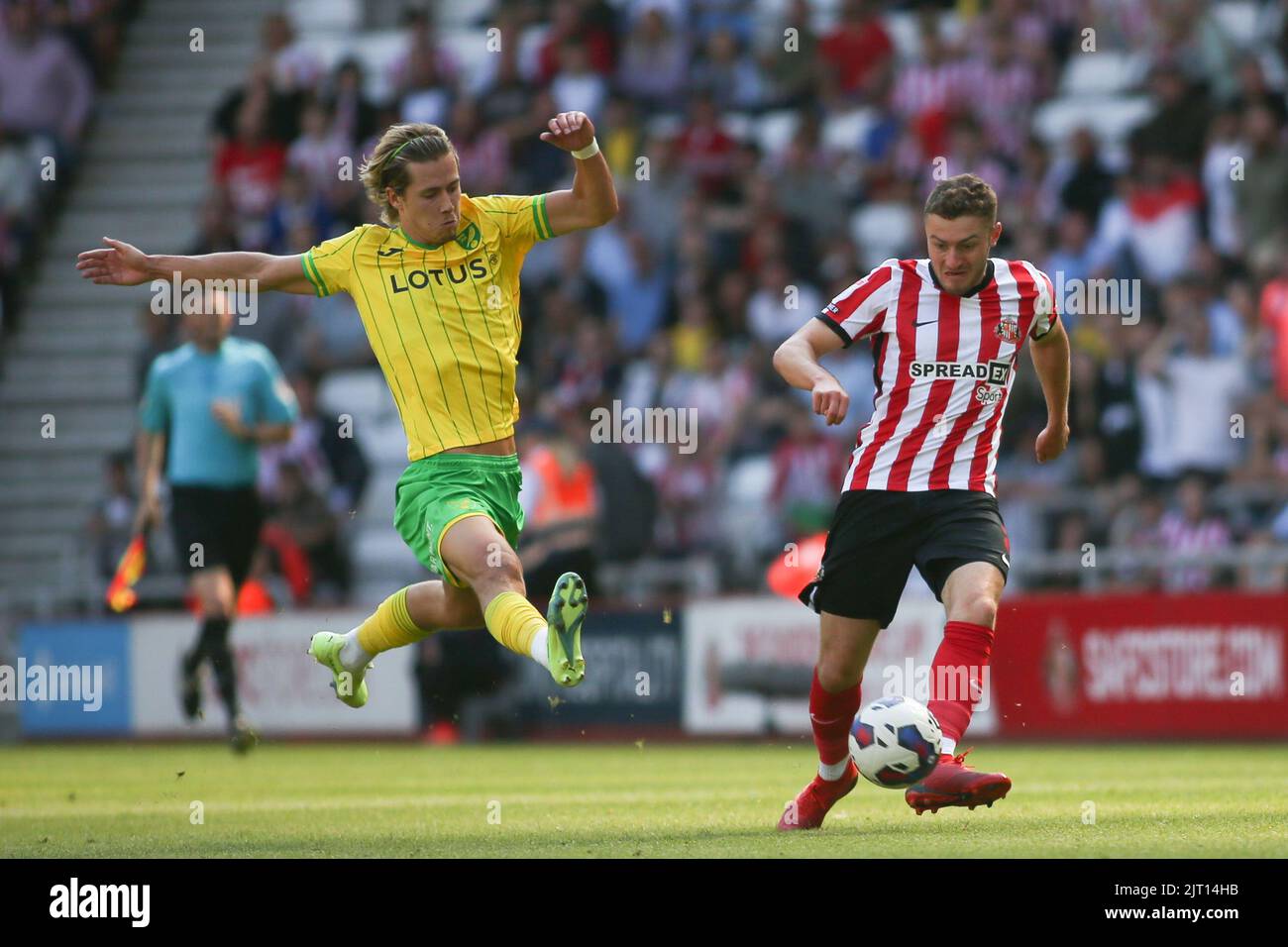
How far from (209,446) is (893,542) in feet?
20.6

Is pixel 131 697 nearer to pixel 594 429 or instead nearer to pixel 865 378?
pixel 594 429

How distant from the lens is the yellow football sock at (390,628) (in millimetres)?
8453

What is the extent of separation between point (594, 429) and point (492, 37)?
5.58 metres

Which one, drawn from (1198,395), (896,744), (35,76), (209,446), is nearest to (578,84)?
(35,76)

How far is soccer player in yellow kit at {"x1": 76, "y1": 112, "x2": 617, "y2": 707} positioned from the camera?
795cm

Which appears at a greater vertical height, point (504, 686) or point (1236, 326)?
point (1236, 326)

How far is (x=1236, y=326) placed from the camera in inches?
604

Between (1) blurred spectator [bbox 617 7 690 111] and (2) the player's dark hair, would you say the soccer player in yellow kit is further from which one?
(1) blurred spectator [bbox 617 7 690 111]

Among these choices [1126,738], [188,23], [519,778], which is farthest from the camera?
[188,23]

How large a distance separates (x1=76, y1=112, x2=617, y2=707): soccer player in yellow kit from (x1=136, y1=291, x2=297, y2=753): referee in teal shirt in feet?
14.8

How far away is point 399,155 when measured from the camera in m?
8.02

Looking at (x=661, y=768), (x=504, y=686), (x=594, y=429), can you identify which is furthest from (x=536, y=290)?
(x=661, y=768)

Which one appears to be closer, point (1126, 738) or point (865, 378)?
point (1126, 738)

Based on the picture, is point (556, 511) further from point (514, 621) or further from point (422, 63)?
point (514, 621)
